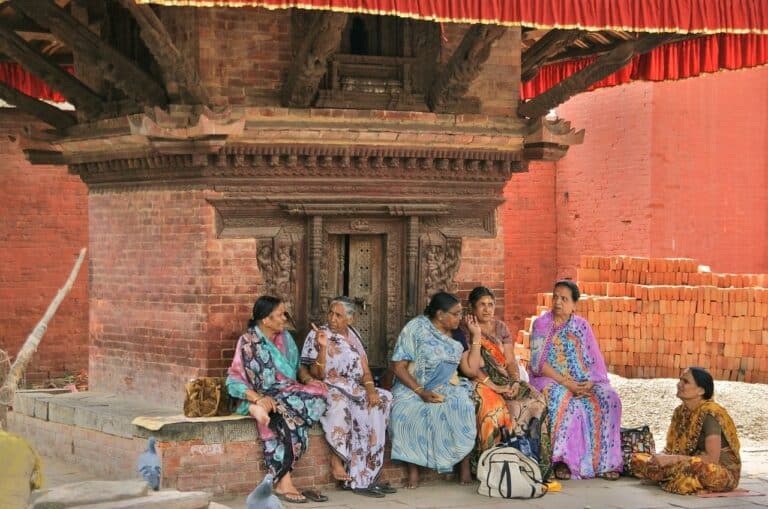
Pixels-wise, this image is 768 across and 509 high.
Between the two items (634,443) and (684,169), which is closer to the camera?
(634,443)

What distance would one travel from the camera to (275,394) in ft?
33.3

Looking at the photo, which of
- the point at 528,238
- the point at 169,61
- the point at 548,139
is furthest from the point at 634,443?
the point at 528,238

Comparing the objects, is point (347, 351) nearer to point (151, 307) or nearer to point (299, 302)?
point (299, 302)

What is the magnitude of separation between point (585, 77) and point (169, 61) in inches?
142

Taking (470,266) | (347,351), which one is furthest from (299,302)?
(470,266)

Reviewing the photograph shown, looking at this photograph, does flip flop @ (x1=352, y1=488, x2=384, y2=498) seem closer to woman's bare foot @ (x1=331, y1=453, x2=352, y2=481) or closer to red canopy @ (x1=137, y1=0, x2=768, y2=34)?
woman's bare foot @ (x1=331, y1=453, x2=352, y2=481)

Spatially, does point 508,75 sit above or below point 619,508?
above

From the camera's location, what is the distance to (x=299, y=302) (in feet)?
36.5

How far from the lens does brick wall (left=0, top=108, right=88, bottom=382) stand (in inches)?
672

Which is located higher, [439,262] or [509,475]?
[439,262]

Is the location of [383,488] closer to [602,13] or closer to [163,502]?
[163,502]

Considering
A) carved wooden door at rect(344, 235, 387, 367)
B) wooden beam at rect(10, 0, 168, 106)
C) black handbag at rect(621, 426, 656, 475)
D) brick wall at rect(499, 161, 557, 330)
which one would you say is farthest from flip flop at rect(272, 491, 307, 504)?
brick wall at rect(499, 161, 557, 330)

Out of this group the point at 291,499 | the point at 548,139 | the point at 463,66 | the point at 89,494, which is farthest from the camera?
Answer: the point at 548,139

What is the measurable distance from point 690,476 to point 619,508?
28.1 inches
